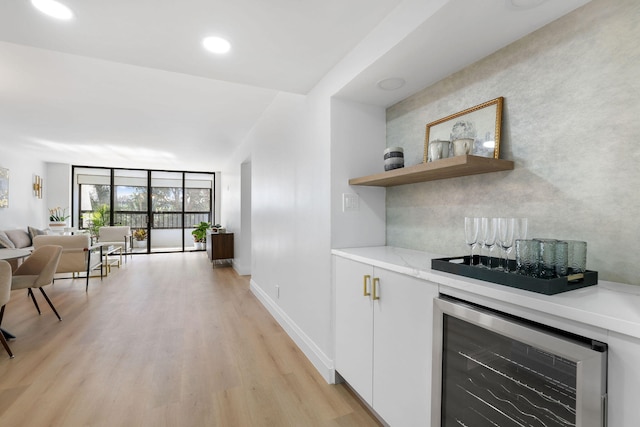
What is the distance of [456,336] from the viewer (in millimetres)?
1142

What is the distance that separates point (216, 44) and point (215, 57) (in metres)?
0.16

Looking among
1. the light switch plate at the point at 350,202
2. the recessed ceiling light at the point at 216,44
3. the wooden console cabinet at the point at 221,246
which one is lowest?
the wooden console cabinet at the point at 221,246

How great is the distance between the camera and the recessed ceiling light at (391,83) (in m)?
1.82

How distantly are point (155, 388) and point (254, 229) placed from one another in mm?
2556

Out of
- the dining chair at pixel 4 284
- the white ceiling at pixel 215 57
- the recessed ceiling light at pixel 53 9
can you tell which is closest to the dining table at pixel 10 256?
the dining chair at pixel 4 284

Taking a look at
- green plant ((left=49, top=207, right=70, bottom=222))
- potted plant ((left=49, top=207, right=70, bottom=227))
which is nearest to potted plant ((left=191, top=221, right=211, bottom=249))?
potted plant ((left=49, top=207, right=70, bottom=227))

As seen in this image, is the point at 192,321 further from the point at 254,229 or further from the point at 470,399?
the point at 470,399

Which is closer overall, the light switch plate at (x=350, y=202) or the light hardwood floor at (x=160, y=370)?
the light hardwood floor at (x=160, y=370)

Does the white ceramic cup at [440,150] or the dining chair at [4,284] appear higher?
the white ceramic cup at [440,150]

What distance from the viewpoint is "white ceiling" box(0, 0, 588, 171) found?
142 centimetres

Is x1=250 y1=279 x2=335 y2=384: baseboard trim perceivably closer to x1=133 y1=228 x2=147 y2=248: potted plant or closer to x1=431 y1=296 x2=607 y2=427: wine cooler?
x1=431 y1=296 x2=607 y2=427: wine cooler

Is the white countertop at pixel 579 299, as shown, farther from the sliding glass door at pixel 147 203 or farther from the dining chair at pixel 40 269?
the sliding glass door at pixel 147 203

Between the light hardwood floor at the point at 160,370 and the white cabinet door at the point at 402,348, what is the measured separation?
0.35 m

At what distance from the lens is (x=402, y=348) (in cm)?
141
